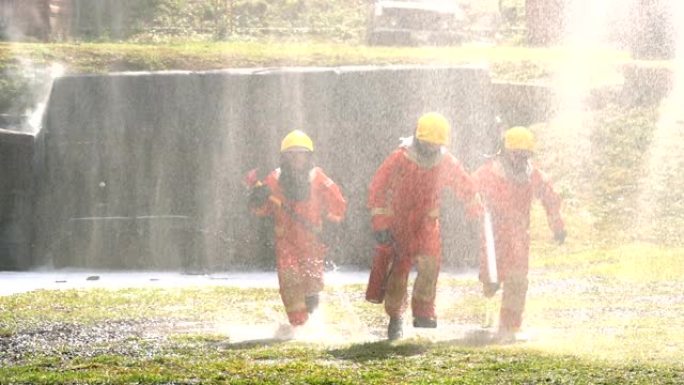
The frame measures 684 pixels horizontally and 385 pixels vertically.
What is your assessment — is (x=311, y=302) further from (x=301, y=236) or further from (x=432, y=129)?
(x=432, y=129)

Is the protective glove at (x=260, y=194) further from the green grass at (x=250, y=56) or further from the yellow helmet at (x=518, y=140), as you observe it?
the green grass at (x=250, y=56)

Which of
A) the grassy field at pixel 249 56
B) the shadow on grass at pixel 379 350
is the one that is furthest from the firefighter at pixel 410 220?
the grassy field at pixel 249 56

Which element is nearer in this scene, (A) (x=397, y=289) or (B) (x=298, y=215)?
(A) (x=397, y=289)

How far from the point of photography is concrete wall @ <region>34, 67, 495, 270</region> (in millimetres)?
26641

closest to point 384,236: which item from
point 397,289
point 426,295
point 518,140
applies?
point 397,289

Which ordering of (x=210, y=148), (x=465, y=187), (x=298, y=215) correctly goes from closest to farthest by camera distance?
(x=465, y=187)
(x=298, y=215)
(x=210, y=148)

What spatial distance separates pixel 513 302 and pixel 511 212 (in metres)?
0.90

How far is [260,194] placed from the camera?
17.6 meters

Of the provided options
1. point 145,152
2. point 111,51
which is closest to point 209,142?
point 145,152

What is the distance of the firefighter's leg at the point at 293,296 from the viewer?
17.5 meters

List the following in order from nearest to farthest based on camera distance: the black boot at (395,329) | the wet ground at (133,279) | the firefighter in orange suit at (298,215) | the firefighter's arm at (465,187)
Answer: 1. the black boot at (395,329)
2. the firefighter's arm at (465,187)
3. the firefighter in orange suit at (298,215)
4. the wet ground at (133,279)

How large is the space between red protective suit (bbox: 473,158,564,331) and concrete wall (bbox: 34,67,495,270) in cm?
910

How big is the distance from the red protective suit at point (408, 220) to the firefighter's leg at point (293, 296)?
112cm

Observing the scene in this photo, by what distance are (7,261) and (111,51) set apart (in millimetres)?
7975
